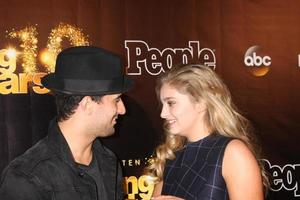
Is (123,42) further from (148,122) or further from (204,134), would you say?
(204,134)

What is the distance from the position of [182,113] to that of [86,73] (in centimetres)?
51

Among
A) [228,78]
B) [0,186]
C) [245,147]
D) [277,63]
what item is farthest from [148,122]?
[0,186]

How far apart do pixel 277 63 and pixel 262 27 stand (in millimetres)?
311

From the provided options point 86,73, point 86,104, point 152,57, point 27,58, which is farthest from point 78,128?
point 152,57

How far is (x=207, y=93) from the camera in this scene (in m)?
2.09

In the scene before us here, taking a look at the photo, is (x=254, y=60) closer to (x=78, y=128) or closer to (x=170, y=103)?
(x=170, y=103)

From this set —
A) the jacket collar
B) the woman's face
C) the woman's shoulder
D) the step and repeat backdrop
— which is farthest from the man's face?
the step and repeat backdrop

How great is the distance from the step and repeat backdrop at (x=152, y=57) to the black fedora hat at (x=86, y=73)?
3.98 ft

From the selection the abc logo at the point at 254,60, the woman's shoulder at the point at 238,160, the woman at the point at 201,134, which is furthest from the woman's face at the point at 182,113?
the abc logo at the point at 254,60

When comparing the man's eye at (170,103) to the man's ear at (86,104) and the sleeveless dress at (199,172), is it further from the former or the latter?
the man's ear at (86,104)

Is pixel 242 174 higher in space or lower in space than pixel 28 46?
lower

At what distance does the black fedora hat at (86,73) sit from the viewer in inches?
71.6

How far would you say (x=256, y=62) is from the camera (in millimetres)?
3574

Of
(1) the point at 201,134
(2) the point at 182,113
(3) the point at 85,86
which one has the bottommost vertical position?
(1) the point at 201,134
